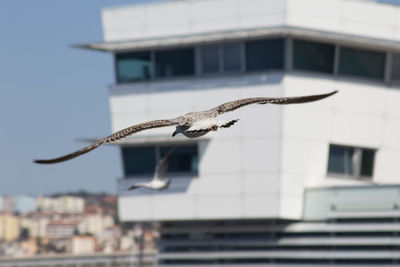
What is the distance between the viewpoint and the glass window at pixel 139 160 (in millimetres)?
83312

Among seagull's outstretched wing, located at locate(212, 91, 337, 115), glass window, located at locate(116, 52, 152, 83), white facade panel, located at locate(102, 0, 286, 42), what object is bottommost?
glass window, located at locate(116, 52, 152, 83)

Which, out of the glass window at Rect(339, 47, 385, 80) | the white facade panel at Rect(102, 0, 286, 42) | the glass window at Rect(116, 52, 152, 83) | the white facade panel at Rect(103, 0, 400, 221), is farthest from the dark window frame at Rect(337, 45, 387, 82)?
the glass window at Rect(116, 52, 152, 83)

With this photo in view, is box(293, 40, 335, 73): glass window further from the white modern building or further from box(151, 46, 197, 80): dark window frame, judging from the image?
box(151, 46, 197, 80): dark window frame

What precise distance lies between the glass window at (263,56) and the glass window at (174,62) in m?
4.00

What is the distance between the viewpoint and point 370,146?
81.3 meters

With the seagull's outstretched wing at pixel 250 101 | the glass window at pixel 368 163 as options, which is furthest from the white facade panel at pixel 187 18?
the seagull's outstretched wing at pixel 250 101

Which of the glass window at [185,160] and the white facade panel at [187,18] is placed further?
the glass window at [185,160]

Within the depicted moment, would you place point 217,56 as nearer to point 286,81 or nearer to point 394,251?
point 286,81

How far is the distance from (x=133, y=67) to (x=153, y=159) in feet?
19.5

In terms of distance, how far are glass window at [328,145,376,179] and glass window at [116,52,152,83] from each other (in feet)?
41.1

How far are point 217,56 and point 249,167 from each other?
23.2ft

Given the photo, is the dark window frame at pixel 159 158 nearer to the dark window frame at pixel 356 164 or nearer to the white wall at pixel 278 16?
the white wall at pixel 278 16

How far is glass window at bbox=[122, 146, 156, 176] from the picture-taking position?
273ft

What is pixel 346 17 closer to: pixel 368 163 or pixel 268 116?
pixel 268 116
